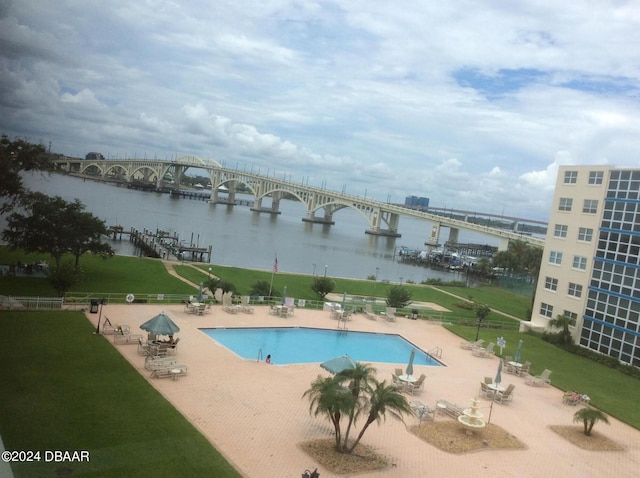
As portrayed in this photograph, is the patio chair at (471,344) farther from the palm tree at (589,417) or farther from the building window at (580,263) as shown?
the palm tree at (589,417)

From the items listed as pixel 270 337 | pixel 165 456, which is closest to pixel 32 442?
pixel 165 456

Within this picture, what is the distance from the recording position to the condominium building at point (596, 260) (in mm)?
25719

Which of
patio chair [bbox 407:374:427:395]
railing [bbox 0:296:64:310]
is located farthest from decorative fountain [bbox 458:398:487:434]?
railing [bbox 0:296:64:310]

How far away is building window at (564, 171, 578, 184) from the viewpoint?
98.1ft

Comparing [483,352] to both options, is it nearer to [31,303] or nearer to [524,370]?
[524,370]

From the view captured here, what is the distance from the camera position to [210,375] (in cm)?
1600

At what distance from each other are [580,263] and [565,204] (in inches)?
150

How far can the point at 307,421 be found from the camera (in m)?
13.5

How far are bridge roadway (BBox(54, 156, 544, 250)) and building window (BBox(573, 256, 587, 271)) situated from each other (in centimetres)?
6065

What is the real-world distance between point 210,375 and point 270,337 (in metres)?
6.93

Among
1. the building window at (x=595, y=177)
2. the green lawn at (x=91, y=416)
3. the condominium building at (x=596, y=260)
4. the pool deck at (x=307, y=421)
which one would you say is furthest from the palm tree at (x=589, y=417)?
the building window at (x=595, y=177)

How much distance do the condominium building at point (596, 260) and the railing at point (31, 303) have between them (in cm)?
2636

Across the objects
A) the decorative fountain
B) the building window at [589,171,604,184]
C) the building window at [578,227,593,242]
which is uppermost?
the building window at [589,171,604,184]

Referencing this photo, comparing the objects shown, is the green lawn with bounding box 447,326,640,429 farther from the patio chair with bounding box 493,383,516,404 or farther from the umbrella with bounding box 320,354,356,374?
the umbrella with bounding box 320,354,356,374
